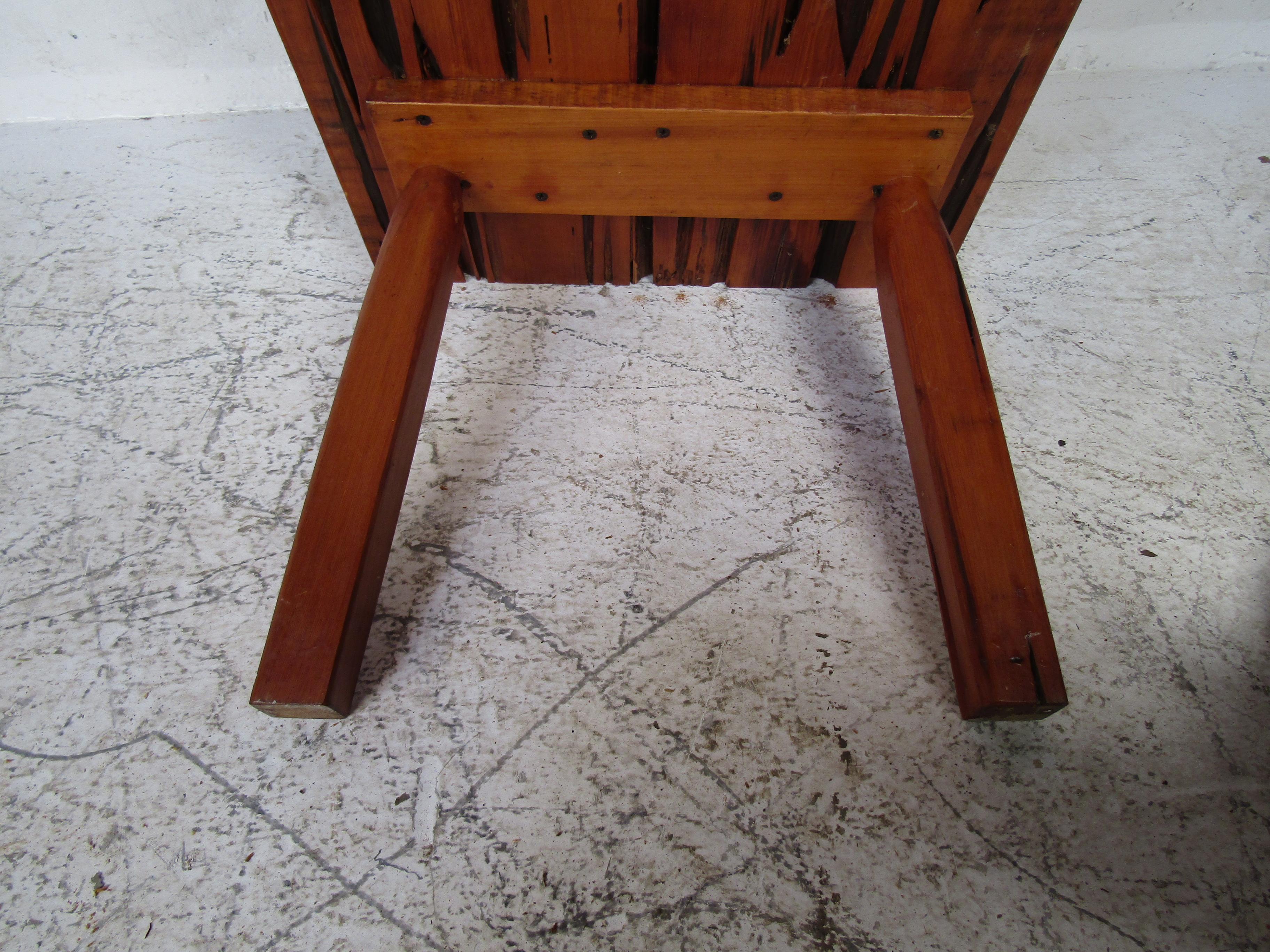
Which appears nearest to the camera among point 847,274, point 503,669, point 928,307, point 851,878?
point 851,878

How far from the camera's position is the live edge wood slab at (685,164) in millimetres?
976

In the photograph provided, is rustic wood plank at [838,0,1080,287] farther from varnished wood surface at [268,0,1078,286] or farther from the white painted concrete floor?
the white painted concrete floor

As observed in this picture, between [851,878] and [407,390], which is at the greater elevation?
[407,390]

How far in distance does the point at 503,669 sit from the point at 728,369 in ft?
2.25

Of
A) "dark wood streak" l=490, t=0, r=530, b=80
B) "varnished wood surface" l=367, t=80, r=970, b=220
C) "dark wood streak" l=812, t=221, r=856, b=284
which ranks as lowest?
"varnished wood surface" l=367, t=80, r=970, b=220

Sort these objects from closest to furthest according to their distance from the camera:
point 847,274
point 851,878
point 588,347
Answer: point 851,878 → point 588,347 → point 847,274

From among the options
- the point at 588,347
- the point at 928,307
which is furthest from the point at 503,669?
the point at 928,307

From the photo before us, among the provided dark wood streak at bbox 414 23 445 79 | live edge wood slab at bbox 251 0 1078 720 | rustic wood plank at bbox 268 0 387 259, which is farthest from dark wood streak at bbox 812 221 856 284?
rustic wood plank at bbox 268 0 387 259

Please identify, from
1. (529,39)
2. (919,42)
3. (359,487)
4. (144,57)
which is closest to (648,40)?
(529,39)

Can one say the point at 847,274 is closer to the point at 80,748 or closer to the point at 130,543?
the point at 130,543

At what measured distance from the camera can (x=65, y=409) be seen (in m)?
1.36

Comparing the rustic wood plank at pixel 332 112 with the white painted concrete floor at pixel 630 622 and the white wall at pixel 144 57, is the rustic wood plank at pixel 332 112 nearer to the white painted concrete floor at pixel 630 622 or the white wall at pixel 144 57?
the white painted concrete floor at pixel 630 622

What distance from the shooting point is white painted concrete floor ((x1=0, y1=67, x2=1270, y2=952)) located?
869mm

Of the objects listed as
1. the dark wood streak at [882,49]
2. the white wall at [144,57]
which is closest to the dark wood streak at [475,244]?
the dark wood streak at [882,49]
